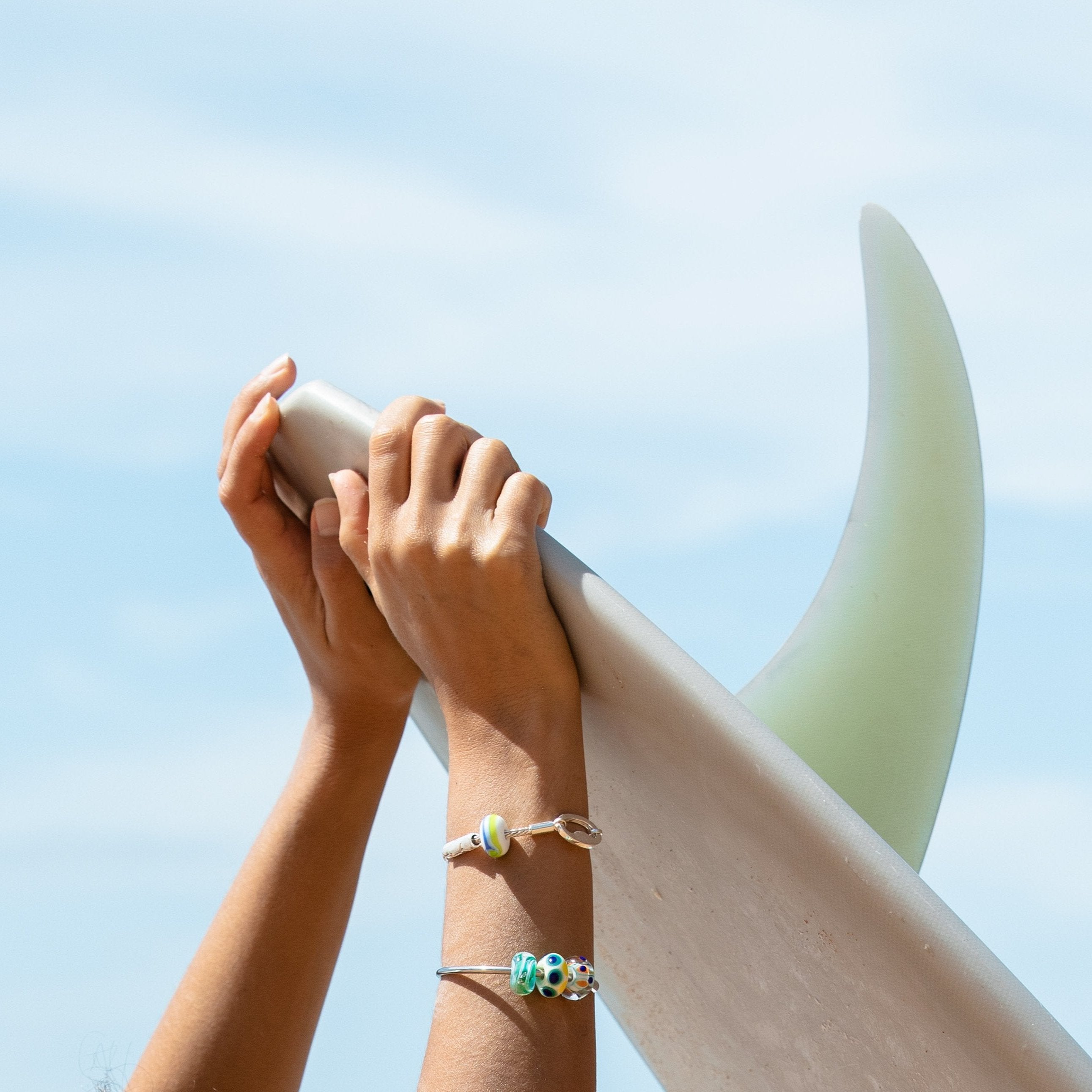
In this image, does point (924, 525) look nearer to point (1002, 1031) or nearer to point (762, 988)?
point (762, 988)

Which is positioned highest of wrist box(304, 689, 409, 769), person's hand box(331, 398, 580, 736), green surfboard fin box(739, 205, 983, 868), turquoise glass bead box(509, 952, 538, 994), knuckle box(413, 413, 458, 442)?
green surfboard fin box(739, 205, 983, 868)

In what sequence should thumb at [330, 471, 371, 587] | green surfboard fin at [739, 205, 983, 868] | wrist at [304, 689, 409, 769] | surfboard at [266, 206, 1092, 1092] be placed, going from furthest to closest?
green surfboard fin at [739, 205, 983, 868], wrist at [304, 689, 409, 769], thumb at [330, 471, 371, 587], surfboard at [266, 206, 1092, 1092]

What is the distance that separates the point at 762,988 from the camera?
1.10m

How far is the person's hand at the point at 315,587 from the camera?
4.33ft

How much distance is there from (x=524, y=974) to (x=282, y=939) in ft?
1.86

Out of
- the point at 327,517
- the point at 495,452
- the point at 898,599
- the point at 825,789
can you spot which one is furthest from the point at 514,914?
the point at 898,599

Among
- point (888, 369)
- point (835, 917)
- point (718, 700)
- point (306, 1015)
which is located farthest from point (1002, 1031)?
point (888, 369)

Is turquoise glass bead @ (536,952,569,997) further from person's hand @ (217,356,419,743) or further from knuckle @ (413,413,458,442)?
person's hand @ (217,356,419,743)

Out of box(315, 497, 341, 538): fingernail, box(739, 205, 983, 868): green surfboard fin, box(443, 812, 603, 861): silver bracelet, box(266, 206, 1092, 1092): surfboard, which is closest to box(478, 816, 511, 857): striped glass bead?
box(443, 812, 603, 861): silver bracelet

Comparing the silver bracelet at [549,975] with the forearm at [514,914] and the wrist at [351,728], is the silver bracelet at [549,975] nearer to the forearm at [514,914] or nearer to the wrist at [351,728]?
the forearm at [514,914]

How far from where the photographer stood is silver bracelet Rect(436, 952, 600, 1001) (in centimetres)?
86

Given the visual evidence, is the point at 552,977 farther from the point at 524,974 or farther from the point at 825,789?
the point at 825,789

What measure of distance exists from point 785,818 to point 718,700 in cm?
10

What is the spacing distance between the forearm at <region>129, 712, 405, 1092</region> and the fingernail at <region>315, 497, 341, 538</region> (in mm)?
244
